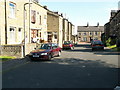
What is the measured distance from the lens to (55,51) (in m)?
18.8

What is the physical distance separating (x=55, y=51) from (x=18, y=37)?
30.3 ft

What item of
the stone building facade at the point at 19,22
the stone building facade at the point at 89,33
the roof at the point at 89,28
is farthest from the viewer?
the roof at the point at 89,28

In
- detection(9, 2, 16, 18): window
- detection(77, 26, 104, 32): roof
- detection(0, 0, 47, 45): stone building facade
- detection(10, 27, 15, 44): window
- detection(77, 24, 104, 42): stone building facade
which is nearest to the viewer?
detection(0, 0, 47, 45): stone building facade

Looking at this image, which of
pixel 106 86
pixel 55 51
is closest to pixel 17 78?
pixel 106 86

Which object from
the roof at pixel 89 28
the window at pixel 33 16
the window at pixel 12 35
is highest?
the roof at pixel 89 28

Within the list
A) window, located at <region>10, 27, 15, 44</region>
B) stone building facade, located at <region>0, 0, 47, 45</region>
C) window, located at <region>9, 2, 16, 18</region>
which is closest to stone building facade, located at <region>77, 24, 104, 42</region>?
stone building facade, located at <region>0, 0, 47, 45</region>

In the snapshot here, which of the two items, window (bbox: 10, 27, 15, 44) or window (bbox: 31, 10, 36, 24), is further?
window (bbox: 31, 10, 36, 24)

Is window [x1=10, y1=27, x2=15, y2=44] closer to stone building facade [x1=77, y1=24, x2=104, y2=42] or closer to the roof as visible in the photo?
stone building facade [x1=77, y1=24, x2=104, y2=42]

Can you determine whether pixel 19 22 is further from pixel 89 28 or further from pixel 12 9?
pixel 89 28

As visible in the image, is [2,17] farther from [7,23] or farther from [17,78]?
[17,78]

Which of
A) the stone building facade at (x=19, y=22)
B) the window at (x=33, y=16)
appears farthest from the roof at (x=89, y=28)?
the window at (x=33, y=16)

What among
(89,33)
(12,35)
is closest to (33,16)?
(12,35)

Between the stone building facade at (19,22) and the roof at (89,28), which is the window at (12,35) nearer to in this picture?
the stone building facade at (19,22)

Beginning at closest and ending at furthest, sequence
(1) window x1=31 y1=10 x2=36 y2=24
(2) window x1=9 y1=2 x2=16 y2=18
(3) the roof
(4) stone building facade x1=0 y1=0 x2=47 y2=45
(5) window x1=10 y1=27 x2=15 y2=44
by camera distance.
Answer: (4) stone building facade x1=0 y1=0 x2=47 y2=45, (2) window x1=9 y1=2 x2=16 y2=18, (5) window x1=10 y1=27 x2=15 y2=44, (1) window x1=31 y1=10 x2=36 y2=24, (3) the roof
